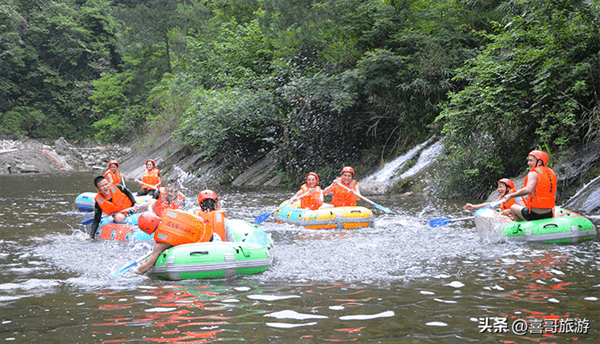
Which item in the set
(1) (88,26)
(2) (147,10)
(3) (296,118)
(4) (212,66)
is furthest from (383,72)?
(1) (88,26)

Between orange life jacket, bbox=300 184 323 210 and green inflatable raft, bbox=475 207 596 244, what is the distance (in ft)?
11.2

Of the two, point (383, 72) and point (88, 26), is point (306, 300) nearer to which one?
point (383, 72)

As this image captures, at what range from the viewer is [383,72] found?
16.8m

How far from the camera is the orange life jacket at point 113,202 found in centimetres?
862

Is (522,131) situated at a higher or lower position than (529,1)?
lower

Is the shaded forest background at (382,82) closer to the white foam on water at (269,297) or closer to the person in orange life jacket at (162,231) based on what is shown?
the person in orange life jacket at (162,231)

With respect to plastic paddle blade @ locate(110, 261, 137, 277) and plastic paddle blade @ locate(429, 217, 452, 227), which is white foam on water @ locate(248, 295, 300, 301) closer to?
plastic paddle blade @ locate(110, 261, 137, 277)

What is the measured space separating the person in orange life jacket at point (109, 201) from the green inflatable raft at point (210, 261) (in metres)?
2.88

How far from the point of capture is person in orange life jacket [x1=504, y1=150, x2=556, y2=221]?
303 inches

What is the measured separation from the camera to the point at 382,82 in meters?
16.6

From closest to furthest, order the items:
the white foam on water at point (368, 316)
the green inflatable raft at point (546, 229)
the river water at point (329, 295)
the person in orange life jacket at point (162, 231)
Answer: the river water at point (329, 295), the white foam on water at point (368, 316), the person in orange life jacket at point (162, 231), the green inflatable raft at point (546, 229)

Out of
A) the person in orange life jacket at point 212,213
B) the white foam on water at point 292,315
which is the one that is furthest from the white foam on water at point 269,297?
the person in orange life jacket at point 212,213

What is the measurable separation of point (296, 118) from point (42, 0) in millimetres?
31778

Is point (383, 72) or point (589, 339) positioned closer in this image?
point (589, 339)
